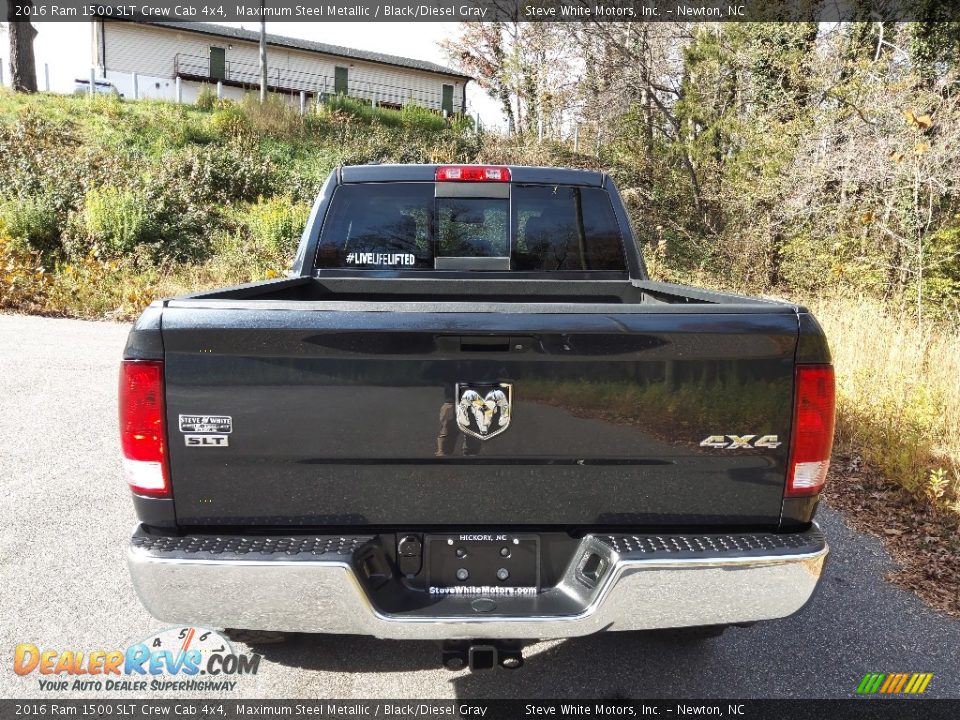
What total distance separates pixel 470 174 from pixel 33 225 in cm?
1587

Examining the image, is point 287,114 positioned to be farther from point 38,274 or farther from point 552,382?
point 552,382

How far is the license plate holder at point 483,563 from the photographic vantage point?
89.6 inches

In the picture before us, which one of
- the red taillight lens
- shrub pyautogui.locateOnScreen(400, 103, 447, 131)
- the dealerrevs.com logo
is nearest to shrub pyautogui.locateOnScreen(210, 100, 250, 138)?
shrub pyautogui.locateOnScreen(400, 103, 447, 131)

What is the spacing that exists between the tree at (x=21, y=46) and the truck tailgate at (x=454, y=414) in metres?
31.4

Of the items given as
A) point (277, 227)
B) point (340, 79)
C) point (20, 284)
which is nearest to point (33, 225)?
point (20, 284)

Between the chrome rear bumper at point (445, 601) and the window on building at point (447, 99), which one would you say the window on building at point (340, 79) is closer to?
the window on building at point (447, 99)

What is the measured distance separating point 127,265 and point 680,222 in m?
16.4

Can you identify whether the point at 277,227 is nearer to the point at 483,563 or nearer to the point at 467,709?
the point at 467,709

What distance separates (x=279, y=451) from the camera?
7.11ft

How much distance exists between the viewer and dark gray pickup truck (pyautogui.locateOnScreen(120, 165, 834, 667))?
2.10 m

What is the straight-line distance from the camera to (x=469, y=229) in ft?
13.3

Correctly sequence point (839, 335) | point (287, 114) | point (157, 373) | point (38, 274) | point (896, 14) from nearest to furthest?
point (157, 373), point (839, 335), point (38, 274), point (896, 14), point (287, 114)

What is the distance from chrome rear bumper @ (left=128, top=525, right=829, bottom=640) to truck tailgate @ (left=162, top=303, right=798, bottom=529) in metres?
0.14

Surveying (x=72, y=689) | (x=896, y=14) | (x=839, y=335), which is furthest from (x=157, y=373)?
(x=896, y=14)
